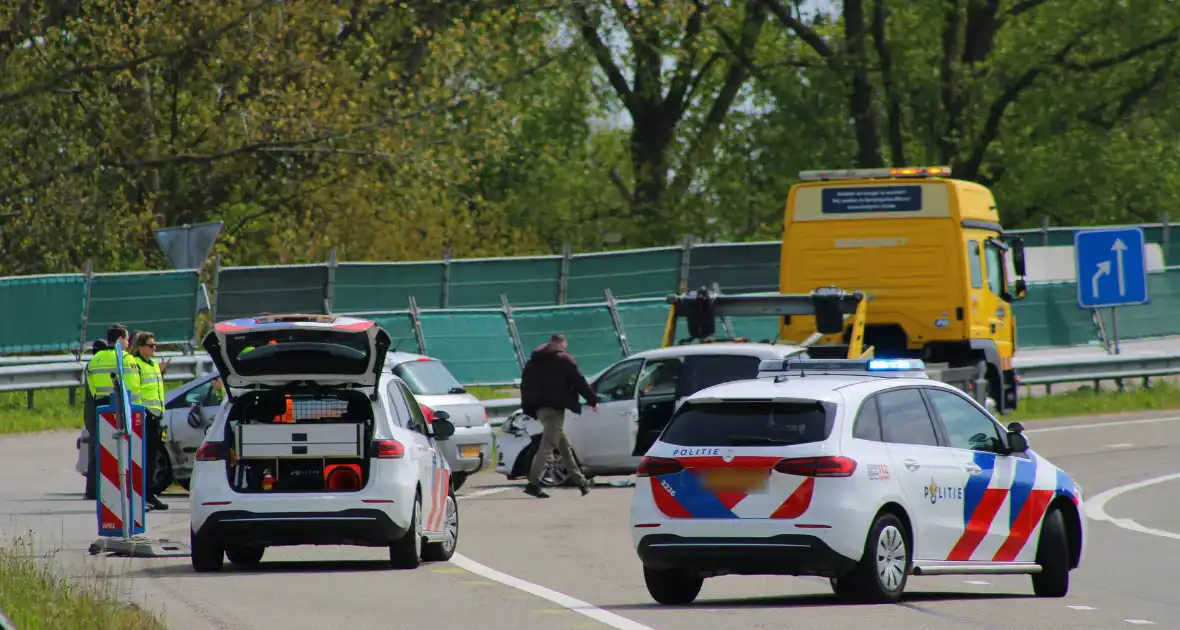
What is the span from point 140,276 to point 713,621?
21258 millimetres

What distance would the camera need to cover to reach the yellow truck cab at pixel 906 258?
24250 mm

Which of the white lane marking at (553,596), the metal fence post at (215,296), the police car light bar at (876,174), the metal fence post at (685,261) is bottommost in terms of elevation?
the white lane marking at (553,596)

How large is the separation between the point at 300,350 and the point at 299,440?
0.62m

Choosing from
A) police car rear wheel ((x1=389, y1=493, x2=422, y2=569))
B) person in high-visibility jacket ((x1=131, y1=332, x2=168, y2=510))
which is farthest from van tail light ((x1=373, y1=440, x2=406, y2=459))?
person in high-visibility jacket ((x1=131, y1=332, x2=168, y2=510))

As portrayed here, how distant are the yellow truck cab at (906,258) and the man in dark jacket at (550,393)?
460 centimetres

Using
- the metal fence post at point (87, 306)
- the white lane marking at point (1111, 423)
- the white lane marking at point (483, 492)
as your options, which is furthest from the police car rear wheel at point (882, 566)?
the metal fence post at point (87, 306)

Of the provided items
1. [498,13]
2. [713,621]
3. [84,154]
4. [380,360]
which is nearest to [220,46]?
[84,154]

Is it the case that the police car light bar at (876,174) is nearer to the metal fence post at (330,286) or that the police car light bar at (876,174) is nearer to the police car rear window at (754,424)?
the metal fence post at (330,286)

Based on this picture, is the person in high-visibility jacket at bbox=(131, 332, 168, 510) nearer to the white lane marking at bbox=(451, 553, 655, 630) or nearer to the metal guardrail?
the white lane marking at bbox=(451, 553, 655, 630)

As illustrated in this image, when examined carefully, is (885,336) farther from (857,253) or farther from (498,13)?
(498,13)

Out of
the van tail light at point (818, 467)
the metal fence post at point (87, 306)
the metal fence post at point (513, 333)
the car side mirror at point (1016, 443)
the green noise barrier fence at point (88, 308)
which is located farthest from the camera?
the metal fence post at point (513, 333)

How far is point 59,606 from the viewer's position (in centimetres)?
1041

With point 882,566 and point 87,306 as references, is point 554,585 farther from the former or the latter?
point 87,306

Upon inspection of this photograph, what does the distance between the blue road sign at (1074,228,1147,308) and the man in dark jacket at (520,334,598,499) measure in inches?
603
